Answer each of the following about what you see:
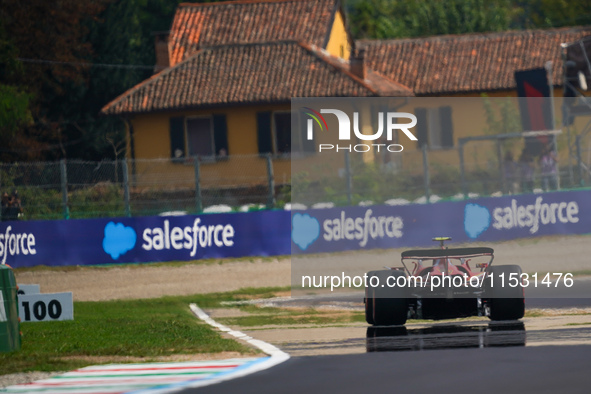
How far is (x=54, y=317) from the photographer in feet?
44.8

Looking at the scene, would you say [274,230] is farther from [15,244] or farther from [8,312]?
[8,312]

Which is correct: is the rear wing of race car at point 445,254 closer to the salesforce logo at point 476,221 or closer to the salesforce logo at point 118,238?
the salesforce logo at point 476,221

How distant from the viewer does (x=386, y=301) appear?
13.3 metres

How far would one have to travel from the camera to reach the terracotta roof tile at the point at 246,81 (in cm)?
3709

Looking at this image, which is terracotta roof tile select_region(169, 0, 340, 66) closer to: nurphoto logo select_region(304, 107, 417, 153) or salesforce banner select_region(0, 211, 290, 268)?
nurphoto logo select_region(304, 107, 417, 153)

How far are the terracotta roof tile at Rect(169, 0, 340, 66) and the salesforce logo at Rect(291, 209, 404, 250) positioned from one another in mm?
17980

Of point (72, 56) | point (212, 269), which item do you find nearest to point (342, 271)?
point (212, 269)

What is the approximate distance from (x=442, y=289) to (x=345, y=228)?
39.4 feet

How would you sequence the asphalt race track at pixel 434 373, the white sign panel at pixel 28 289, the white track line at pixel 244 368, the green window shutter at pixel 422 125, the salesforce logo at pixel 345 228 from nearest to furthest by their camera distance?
the asphalt race track at pixel 434 373, the white track line at pixel 244 368, the white sign panel at pixel 28 289, the salesforce logo at pixel 345 228, the green window shutter at pixel 422 125

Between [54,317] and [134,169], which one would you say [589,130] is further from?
[54,317]

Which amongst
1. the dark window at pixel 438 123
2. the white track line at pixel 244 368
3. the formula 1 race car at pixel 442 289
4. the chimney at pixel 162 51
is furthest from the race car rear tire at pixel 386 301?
the chimney at pixel 162 51

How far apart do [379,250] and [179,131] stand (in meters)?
14.7

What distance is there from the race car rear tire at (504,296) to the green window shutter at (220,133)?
2412 centimetres

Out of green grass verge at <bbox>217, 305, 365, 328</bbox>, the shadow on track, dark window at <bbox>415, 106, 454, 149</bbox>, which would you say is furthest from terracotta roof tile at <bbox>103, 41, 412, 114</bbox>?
the shadow on track
